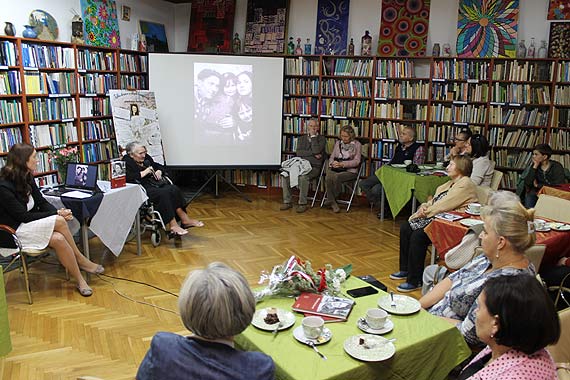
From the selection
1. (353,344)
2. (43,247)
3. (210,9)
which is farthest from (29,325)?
(210,9)

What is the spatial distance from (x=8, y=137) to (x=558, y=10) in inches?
270

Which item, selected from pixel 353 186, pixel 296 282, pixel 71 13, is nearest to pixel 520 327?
pixel 296 282

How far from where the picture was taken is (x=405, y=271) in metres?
4.70

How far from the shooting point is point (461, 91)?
686 centimetres

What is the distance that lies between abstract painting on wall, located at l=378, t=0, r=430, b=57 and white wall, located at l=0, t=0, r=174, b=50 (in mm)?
3652

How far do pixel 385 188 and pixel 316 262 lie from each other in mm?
1949

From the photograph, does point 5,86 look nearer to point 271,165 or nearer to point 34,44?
point 34,44

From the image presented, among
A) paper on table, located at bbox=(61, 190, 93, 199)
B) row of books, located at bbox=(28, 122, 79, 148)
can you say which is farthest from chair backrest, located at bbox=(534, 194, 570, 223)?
row of books, located at bbox=(28, 122, 79, 148)

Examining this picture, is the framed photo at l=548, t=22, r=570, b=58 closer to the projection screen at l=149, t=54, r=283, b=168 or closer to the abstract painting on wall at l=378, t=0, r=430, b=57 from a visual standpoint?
the abstract painting on wall at l=378, t=0, r=430, b=57

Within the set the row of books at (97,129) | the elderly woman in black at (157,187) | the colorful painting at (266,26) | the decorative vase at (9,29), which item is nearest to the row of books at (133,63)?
the row of books at (97,129)

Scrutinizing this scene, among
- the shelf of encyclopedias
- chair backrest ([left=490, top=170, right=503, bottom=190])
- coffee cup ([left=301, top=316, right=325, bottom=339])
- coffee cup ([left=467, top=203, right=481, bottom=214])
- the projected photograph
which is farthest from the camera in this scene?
the projected photograph

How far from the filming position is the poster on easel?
6672mm

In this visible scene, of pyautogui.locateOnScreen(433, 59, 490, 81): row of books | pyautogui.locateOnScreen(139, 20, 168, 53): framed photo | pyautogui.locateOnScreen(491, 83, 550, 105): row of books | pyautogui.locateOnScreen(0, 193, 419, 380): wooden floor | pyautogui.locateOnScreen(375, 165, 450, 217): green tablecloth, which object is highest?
pyautogui.locateOnScreen(139, 20, 168, 53): framed photo

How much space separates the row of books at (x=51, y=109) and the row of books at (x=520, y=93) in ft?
18.3
